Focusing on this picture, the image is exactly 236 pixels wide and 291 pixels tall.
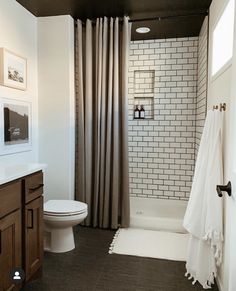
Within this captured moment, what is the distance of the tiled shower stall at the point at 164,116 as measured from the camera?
3.62m

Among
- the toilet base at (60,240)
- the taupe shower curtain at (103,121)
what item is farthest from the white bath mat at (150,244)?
the toilet base at (60,240)

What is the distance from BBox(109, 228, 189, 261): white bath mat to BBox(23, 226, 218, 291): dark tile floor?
0.10m

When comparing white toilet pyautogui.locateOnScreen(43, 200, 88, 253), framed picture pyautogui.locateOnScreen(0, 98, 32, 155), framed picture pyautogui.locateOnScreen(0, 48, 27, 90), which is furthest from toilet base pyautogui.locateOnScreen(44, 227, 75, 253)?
framed picture pyautogui.locateOnScreen(0, 48, 27, 90)

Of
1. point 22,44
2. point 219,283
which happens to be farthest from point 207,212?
point 22,44

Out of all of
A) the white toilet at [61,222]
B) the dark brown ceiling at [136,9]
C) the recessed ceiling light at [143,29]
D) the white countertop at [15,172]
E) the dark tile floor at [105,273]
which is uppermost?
the dark brown ceiling at [136,9]

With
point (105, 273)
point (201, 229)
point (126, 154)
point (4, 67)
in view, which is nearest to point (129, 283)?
point (105, 273)

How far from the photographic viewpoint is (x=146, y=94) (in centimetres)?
381

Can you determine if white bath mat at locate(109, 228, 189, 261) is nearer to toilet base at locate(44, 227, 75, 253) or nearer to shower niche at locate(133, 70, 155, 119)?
toilet base at locate(44, 227, 75, 253)

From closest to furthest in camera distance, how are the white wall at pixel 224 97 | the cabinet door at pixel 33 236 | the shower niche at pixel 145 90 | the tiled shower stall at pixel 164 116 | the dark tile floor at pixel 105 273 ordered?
the white wall at pixel 224 97 < the cabinet door at pixel 33 236 < the dark tile floor at pixel 105 273 < the tiled shower stall at pixel 164 116 < the shower niche at pixel 145 90

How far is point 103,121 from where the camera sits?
305 centimetres

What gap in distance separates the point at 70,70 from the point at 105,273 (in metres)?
2.15

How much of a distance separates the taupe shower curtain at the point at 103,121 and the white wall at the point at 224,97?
0.90m

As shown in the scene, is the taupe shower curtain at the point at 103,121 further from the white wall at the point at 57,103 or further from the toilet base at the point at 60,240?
the toilet base at the point at 60,240

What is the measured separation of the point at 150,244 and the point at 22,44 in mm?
2484
